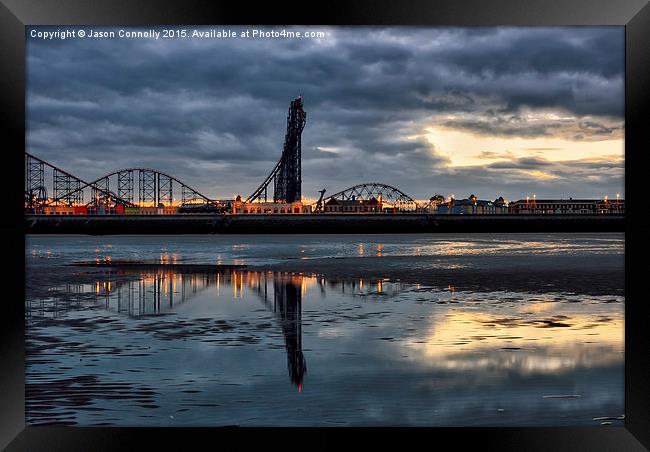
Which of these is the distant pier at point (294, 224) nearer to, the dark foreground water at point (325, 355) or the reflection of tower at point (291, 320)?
the reflection of tower at point (291, 320)

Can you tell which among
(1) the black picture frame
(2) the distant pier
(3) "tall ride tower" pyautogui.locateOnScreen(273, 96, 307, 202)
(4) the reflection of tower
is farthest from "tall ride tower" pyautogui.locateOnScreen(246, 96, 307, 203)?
(1) the black picture frame

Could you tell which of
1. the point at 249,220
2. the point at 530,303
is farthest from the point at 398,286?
the point at 249,220

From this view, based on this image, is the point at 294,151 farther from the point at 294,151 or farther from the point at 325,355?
the point at 325,355

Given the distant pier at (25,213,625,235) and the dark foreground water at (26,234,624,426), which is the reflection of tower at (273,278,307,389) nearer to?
the dark foreground water at (26,234,624,426)

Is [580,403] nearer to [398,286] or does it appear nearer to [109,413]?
[109,413]
